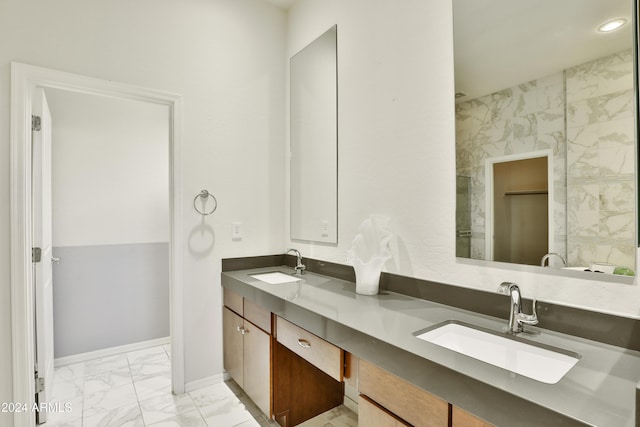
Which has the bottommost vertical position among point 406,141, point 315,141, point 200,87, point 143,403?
point 143,403

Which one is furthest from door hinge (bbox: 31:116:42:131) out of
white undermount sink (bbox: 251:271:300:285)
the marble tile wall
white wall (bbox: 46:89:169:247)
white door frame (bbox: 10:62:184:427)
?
the marble tile wall

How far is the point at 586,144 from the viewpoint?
113 centimetres

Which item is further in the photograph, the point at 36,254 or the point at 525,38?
the point at 36,254

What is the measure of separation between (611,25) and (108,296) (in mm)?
3565

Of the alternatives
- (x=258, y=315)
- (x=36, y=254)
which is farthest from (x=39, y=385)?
Answer: (x=258, y=315)

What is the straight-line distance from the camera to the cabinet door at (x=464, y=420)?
862 millimetres

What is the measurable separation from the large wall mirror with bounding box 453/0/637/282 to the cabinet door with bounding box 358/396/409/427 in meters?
0.74

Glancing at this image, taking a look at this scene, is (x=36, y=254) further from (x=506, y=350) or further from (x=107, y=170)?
(x=506, y=350)

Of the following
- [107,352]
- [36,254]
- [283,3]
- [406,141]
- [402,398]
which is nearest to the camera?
[402,398]

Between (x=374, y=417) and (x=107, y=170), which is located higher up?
(x=107, y=170)

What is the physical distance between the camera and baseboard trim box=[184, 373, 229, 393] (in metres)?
2.26

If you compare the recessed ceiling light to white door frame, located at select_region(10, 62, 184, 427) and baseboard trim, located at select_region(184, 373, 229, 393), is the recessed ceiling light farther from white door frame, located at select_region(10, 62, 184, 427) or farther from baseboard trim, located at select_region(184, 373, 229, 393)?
baseboard trim, located at select_region(184, 373, 229, 393)

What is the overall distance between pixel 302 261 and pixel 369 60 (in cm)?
143

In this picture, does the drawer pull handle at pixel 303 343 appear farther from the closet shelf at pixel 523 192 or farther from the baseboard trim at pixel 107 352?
the baseboard trim at pixel 107 352
